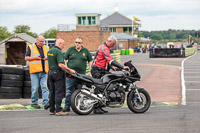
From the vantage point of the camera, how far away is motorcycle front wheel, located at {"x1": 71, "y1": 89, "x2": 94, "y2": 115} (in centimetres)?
891

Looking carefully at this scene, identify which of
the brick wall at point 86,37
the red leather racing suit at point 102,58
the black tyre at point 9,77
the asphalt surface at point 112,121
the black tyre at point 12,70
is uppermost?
the brick wall at point 86,37

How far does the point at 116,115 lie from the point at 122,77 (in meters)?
0.88

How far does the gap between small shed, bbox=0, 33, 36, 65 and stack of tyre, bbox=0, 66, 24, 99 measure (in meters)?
15.2

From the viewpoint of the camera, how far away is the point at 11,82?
1265 centimetres

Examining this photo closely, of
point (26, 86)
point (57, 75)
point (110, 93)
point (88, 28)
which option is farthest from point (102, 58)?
point (88, 28)

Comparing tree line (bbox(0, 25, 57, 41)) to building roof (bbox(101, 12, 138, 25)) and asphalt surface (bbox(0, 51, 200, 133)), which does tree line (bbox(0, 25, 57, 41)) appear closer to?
building roof (bbox(101, 12, 138, 25))

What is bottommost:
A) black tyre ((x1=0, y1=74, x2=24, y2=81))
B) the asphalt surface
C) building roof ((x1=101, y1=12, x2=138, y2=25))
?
the asphalt surface

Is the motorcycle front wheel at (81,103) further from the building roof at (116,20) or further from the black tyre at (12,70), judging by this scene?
the building roof at (116,20)

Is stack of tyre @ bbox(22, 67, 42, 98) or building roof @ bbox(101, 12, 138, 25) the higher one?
building roof @ bbox(101, 12, 138, 25)

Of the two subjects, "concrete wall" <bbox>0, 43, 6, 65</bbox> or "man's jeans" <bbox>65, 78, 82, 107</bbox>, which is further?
"concrete wall" <bbox>0, 43, 6, 65</bbox>

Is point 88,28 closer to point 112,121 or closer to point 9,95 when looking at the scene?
point 9,95

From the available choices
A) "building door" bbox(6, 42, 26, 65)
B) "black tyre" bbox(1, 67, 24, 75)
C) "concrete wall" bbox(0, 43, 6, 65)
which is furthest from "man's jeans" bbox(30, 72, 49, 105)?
"building door" bbox(6, 42, 26, 65)

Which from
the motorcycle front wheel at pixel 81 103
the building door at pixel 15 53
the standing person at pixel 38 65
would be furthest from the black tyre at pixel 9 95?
the building door at pixel 15 53

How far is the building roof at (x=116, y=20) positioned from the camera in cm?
13650
